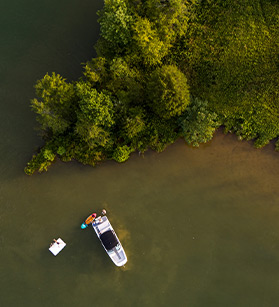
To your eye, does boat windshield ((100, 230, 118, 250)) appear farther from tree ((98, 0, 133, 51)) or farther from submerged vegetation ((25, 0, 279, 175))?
tree ((98, 0, 133, 51))

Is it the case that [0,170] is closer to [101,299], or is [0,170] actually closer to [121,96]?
[121,96]

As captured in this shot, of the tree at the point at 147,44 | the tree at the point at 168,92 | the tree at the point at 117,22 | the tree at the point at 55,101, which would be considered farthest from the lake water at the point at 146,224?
the tree at the point at 147,44

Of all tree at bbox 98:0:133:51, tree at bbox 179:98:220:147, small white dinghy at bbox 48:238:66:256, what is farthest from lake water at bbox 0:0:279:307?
tree at bbox 98:0:133:51

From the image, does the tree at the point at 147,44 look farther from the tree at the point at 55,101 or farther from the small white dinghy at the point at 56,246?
the small white dinghy at the point at 56,246

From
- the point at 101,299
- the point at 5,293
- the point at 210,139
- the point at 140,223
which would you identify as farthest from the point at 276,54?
the point at 5,293

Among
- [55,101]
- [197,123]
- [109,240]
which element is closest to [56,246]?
[109,240]

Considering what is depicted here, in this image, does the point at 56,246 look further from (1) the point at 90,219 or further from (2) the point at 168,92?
(2) the point at 168,92
